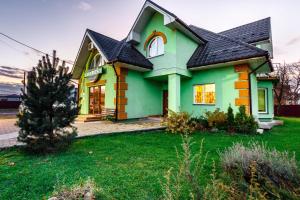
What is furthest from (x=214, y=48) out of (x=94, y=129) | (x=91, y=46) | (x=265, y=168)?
(x=265, y=168)

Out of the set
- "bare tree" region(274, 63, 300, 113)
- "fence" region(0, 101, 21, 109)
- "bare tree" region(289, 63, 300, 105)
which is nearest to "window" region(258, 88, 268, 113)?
"bare tree" region(274, 63, 300, 113)

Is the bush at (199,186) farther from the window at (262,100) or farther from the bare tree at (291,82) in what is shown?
the bare tree at (291,82)

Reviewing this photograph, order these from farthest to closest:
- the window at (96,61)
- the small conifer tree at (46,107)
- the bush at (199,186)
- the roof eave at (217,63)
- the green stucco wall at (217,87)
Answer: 1. the window at (96,61)
2. the green stucco wall at (217,87)
3. the roof eave at (217,63)
4. the small conifer tree at (46,107)
5. the bush at (199,186)

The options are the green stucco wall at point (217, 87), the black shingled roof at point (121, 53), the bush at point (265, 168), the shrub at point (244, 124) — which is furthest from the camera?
the black shingled roof at point (121, 53)

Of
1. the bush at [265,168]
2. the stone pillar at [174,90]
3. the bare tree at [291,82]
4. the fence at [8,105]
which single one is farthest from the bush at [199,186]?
the fence at [8,105]

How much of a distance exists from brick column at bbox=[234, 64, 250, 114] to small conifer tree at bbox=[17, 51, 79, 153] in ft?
27.7

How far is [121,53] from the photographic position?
1073cm

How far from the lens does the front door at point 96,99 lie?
12875mm

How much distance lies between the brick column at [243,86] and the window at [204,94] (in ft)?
4.92

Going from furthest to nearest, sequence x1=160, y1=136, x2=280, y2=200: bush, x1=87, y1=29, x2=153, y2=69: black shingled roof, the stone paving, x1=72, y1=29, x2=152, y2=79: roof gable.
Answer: x1=72, y1=29, x2=152, y2=79: roof gable
x1=87, y1=29, x2=153, y2=69: black shingled roof
the stone paving
x1=160, y1=136, x2=280, y2=200: bush

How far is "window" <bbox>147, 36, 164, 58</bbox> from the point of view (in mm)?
11508

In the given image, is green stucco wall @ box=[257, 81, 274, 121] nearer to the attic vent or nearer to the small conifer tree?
the attic vent

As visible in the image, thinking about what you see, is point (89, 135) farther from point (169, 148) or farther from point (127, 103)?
point (127, 103)

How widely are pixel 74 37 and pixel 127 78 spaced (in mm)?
7959
